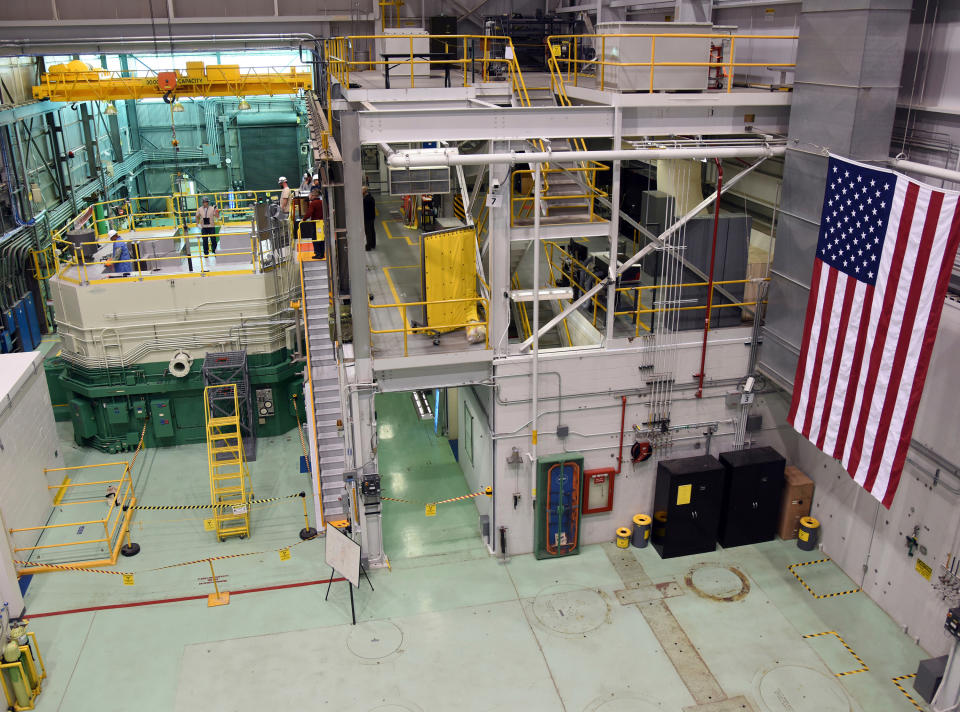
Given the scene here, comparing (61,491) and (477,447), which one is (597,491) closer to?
(477,447)

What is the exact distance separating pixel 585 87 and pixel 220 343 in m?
10.0

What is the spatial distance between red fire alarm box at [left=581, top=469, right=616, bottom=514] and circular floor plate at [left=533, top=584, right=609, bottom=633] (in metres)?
1.59

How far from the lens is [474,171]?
64.8ft

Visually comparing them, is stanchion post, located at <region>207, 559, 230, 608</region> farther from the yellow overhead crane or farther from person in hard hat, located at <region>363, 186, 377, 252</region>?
the yellow overhead crane

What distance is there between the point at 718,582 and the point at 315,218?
1322 cm

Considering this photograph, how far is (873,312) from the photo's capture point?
10875 mm

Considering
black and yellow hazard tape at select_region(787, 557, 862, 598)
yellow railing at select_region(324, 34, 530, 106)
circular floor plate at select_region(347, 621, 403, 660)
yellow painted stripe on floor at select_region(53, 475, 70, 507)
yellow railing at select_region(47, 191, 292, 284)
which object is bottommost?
circular floor plate at select_region(347, 621, 403, 660)

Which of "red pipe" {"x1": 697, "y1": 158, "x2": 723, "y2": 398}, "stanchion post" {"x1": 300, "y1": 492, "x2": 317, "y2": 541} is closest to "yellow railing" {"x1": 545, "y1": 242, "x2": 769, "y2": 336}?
"red pipe" {"x1": 697, "y1": 158, "x2": 723, "y2": 398}

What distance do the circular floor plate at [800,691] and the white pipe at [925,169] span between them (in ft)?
24.1

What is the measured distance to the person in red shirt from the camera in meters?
19.3

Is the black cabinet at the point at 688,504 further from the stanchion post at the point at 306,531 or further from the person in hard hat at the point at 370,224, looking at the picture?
the person in hard hat at the point at 370,224

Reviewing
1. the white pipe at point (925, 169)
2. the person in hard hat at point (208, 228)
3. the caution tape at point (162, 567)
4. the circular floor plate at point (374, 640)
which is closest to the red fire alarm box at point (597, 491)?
the circular floor plate at point (374, 640)

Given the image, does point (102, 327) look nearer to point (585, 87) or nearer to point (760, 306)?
point (585, 87)

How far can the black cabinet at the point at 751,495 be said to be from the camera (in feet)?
48.0
